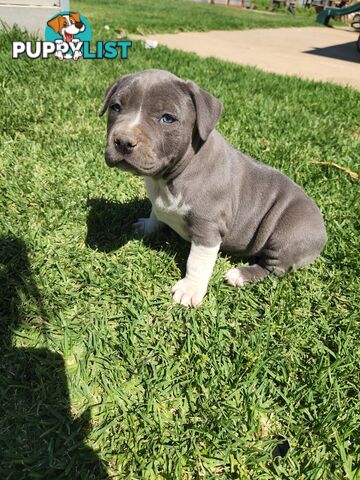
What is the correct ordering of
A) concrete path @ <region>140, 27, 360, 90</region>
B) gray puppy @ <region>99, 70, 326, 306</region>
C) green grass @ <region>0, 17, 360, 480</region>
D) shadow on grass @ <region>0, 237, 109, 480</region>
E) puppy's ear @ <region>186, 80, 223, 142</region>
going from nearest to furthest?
shadow on grass @ <region>0, 237, 109, 480</region>
green grass @ <region>0, 17, 360, 480</region>
gray puppy @ <region>99, 70, 326, 306</region>
puppy's ear @ <region>186, 80, 223, 142</region>
concrete path @ <region>140, 27, 360, 90</region>

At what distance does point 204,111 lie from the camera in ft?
8.87

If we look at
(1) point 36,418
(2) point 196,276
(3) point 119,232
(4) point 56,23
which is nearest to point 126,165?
(2) point 196,276

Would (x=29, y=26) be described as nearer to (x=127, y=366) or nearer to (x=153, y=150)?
(x=153, y=150)

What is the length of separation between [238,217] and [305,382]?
4.30 feet

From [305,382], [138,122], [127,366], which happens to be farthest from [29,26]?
[305,382]

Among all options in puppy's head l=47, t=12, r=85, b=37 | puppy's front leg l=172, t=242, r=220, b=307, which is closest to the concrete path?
puppy's head l=47, t=12, r=85, b=37

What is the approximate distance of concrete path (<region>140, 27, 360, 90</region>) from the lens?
10984mm

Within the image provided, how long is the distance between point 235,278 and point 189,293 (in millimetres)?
467

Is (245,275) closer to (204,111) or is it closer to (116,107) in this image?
(204,111)

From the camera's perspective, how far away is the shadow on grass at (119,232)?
141 inches

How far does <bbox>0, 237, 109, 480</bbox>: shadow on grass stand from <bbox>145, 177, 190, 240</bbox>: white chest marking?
115 cm

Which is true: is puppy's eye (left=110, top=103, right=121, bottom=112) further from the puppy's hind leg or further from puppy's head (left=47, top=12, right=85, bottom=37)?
puppy's head (left=47, top=12, right=85, bottom=37)

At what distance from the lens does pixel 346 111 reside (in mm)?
7270

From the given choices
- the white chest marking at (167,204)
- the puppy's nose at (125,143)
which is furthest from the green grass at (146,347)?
the puppy's nose at (125,143)
